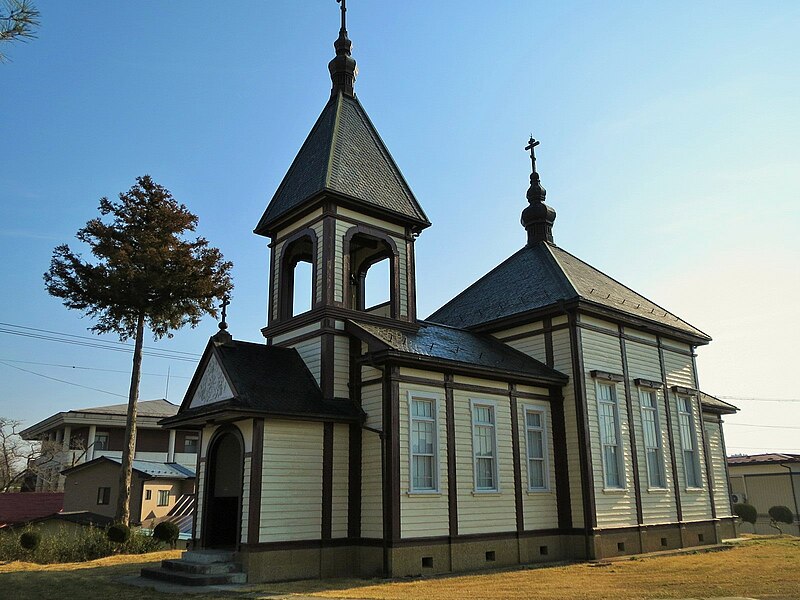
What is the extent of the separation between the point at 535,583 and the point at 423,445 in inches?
149

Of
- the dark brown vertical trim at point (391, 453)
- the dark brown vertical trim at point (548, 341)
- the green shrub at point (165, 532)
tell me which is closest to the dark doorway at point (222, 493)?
the dark brown vertical trim at point (391, 453)

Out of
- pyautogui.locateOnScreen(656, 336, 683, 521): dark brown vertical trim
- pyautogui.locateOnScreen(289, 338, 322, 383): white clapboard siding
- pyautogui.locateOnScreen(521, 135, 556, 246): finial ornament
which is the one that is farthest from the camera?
pyautogui.locateOnScreen(521, 135, 556, 246): finial ornament

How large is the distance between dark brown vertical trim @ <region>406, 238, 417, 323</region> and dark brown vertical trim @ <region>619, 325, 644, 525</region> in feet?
21.3

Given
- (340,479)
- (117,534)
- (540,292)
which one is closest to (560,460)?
(540,292)

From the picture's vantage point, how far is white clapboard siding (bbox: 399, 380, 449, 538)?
14.5 meters

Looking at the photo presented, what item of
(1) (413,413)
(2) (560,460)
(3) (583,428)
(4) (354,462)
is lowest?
(4) (354,462)

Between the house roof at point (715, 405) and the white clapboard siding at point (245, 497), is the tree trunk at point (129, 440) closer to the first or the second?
the white clapboard siding at point (245, 497)

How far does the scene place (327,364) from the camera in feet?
52.6

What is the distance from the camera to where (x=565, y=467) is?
18.2 metres

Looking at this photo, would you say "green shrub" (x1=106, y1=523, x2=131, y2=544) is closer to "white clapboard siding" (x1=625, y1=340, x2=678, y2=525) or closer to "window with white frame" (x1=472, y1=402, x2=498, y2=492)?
"window with white frame" (x1=472, y1=402, x2=498, y2=492)

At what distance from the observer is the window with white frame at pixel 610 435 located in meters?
18.6

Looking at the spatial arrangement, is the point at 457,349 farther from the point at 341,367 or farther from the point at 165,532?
the point at 165,532

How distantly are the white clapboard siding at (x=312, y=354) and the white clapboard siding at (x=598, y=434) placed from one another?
7.43 meters

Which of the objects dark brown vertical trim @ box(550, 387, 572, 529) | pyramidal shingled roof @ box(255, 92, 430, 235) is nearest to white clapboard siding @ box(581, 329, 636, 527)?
dark brown vertical trim @ box(550, 387, 572, 529)
